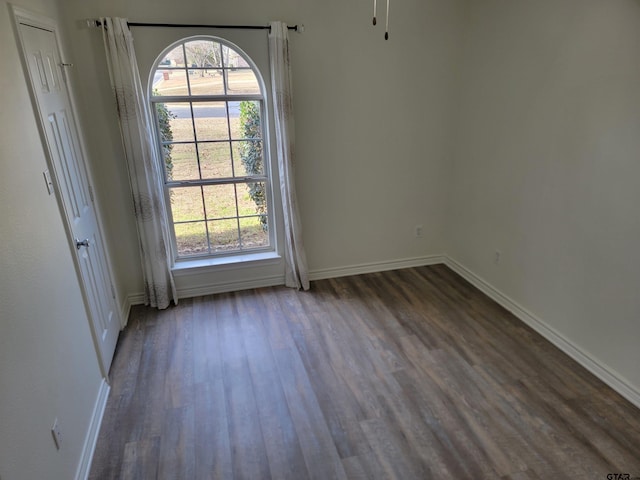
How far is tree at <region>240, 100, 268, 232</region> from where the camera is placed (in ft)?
11.2

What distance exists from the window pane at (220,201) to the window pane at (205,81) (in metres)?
0.78

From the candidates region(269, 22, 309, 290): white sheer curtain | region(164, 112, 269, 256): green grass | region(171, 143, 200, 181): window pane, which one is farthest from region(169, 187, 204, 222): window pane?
region(269, 22, 309, 290): white sheer curtain

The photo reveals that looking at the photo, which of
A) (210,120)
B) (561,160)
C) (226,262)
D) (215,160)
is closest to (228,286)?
(226,262)

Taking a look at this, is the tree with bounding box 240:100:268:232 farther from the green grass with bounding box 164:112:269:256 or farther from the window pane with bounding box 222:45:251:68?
the window pane with bounding box 222:45:251:68

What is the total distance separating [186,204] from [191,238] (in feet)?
Answer: 1.07

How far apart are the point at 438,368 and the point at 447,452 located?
2.23 ft

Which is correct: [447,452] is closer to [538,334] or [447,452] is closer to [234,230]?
[538,334]

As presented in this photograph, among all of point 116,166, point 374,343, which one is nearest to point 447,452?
point 374,343

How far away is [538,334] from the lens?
3.03 meters

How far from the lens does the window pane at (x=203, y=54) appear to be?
10.2 feet

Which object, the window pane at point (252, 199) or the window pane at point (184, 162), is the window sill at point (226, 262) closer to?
the window pane at point (252, 199)

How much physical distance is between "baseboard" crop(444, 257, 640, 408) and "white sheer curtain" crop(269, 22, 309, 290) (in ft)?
5.30

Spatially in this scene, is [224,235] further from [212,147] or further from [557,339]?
[557,339]

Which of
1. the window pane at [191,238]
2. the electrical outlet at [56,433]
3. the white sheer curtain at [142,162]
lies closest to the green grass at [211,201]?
the window pane at [191,238]
